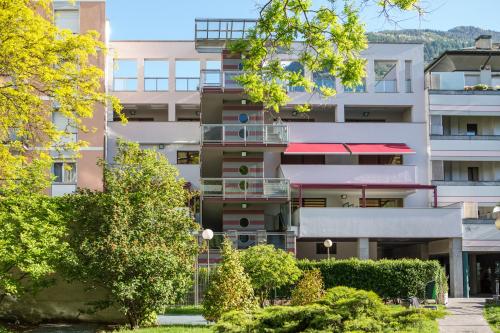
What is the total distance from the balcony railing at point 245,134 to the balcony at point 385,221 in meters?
4.30

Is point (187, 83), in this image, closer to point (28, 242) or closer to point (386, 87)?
point (386, 87)

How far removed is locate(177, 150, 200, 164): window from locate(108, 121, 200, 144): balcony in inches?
31.3

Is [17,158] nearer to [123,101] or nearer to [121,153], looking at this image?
[121,153]

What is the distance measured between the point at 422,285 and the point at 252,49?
23401mm

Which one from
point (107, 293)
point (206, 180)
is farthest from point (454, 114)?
point (107, 293)

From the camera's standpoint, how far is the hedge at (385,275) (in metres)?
34.0

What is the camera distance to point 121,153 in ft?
98.6

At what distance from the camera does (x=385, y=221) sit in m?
42.5

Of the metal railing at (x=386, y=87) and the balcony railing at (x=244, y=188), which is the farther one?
the metal railing at (x=386, y=87)

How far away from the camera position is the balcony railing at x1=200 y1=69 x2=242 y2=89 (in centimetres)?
4266

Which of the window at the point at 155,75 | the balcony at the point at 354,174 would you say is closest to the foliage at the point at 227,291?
the balcony at the point at 354,174

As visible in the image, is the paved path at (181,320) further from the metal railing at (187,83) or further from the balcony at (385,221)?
the metal railing at (187,83)

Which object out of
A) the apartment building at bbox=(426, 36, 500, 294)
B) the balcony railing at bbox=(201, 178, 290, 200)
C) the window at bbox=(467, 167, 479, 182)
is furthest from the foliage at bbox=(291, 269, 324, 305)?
the window at bbox=(467, 167, 479, 182)

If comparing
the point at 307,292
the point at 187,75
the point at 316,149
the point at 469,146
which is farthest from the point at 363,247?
the point at 307,292
